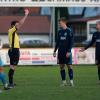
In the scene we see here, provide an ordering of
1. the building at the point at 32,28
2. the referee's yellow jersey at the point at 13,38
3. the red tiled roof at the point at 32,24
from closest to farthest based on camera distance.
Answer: the referee's yellow jersey at the point at 13,38
the building at the point at 32,28
the red tiled roof at the point at 32,24

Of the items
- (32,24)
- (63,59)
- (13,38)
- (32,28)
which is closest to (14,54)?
(13,38)

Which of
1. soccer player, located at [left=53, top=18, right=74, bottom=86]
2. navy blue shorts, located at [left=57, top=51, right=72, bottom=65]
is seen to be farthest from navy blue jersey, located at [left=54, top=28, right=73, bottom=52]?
navy blue shorts, located at [left=57, top=51, right=72, bottom=65]

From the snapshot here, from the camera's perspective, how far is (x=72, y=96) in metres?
12.5

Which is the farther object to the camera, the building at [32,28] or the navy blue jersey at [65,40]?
the building at [32,28]

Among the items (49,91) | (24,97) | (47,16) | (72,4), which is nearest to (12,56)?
(49,91)

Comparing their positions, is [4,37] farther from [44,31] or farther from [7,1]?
[7,1]

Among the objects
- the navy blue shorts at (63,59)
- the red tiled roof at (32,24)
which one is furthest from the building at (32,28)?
the navy blue shorts at (63,59)

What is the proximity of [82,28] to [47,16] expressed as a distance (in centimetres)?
602

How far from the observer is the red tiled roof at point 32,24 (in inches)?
3009

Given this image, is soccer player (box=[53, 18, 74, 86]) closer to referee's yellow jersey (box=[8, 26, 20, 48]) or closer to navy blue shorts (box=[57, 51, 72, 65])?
navy blue shorts (box=[57, 51, 72, 65])

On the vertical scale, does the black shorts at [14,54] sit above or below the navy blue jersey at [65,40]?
below

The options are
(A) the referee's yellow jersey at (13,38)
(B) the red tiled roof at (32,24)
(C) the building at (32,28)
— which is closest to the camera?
(A) the referee's yellow jersey at (13,38)

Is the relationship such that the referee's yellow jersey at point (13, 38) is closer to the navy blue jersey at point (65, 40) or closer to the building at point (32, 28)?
the navy blue jersey at point (65, 40)

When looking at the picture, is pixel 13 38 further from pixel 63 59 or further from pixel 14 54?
pixel 63 59
